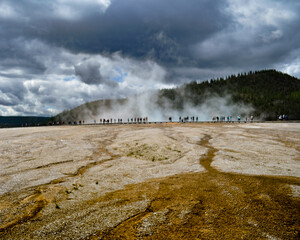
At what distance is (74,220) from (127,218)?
177 cm

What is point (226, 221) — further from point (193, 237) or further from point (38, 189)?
A: point (38, 189)

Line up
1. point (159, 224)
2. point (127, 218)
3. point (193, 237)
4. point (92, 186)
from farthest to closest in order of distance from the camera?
1. point (92, 186)
2. point (127, 218)
3. point (159, 224)
4. point (193, 237)

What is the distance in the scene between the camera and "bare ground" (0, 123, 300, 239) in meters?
Result: 6.36

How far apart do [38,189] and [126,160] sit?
7651 mm

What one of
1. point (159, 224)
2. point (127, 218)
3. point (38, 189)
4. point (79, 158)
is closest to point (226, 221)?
point (159, 224)

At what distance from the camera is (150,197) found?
349 inches

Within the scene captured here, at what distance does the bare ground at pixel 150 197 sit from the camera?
636cm

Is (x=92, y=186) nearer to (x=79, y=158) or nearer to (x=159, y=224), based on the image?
(x=159, y=224)

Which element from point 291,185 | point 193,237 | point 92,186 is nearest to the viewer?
point 193,237

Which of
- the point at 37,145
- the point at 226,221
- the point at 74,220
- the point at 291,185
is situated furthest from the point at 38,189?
the point at 37,145

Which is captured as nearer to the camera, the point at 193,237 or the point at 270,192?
the point at 193,237

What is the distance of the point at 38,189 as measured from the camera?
33.4 ft

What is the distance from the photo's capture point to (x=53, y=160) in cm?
1648

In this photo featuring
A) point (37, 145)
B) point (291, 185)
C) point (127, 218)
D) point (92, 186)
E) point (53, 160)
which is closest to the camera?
point (127, 218)
